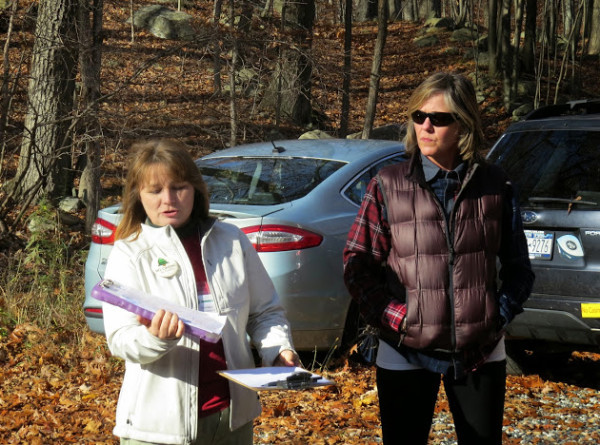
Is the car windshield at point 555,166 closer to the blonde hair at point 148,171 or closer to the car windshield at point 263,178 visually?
the car windshield at point 263,178

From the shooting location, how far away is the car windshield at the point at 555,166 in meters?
5.52

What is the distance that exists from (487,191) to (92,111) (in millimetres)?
6991

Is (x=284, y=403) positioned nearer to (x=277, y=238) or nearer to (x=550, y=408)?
(x=277, y=238)

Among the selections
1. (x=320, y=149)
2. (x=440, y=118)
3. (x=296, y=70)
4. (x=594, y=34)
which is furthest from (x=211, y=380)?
(x=594, y=34)

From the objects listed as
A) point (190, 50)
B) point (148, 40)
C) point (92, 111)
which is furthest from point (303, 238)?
point (148, 40)

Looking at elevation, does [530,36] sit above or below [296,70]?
above

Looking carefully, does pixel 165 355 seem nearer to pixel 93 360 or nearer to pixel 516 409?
pixel 516 409

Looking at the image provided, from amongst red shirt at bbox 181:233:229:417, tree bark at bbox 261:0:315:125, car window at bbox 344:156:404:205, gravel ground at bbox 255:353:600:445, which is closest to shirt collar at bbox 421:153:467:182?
red shirt at bbox 181:233:229:417

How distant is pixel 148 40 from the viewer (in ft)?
86.5

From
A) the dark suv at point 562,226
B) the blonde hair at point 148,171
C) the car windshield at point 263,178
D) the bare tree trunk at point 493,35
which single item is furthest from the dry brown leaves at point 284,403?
the bare tree trunk at point 493,35

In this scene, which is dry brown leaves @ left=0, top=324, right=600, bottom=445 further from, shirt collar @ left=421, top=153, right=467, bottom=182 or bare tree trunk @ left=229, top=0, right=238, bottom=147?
bare tree trunk @ left=229, top=0, right=238, bottom=147

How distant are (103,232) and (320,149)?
74.6 inches

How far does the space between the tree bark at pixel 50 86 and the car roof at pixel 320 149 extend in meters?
3.28

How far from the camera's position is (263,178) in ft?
21.7
